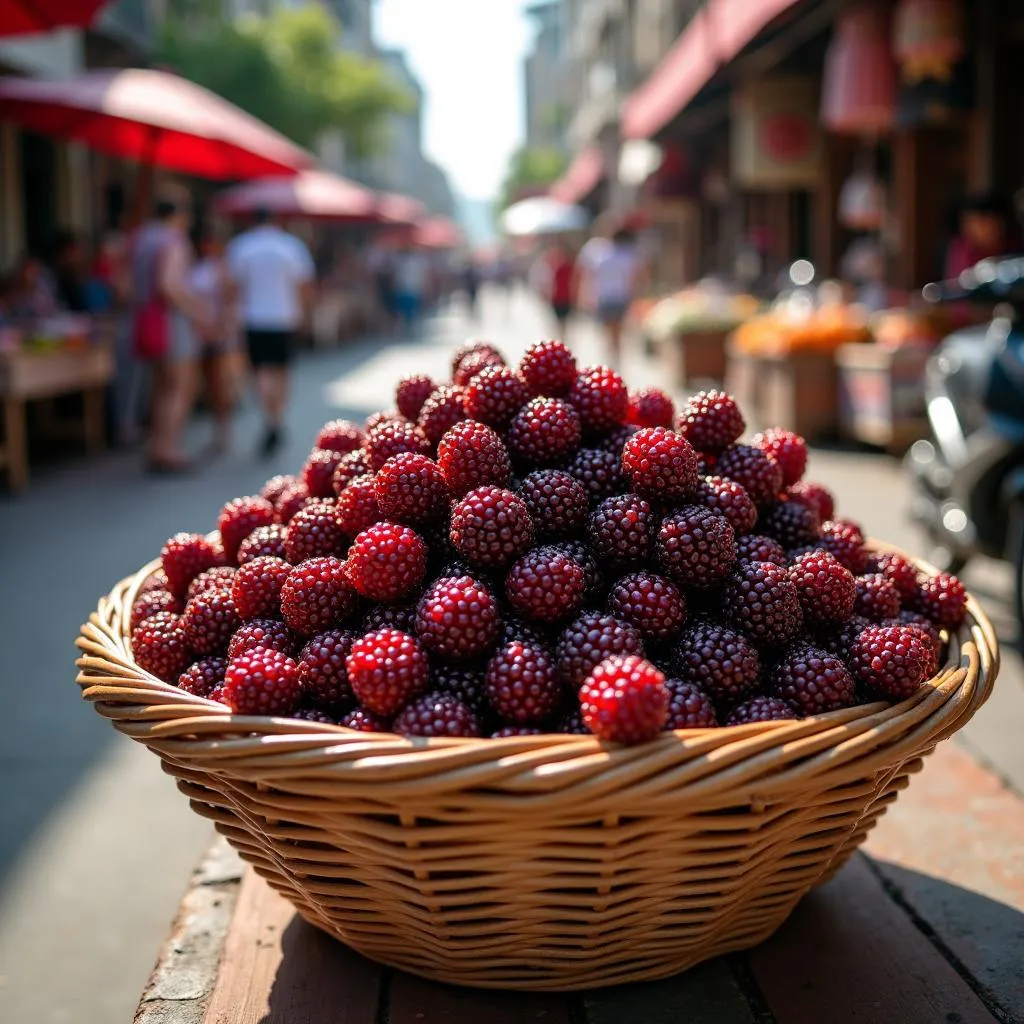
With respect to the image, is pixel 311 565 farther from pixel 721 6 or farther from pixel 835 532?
pixel 721 6

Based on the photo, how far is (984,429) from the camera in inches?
168

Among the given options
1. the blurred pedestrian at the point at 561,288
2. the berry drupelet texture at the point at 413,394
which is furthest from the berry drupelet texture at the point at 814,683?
the blurred pedestrian at the point at 561,288

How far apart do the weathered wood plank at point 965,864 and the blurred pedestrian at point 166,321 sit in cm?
695

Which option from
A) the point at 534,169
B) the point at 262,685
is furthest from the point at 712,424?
the point at 534,169

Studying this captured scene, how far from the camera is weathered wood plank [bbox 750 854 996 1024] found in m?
1.64

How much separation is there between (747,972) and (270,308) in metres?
8.15

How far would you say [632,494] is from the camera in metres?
1.82

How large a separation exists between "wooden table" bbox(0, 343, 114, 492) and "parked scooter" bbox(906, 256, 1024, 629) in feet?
19.0

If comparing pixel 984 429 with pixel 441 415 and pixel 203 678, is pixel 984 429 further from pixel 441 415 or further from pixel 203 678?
pixel 203 678

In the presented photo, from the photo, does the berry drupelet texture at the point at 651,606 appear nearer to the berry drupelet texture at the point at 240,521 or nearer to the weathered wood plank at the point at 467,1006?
the weathered wood plank at the point at 467,1006

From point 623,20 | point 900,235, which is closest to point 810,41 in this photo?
point 900,235

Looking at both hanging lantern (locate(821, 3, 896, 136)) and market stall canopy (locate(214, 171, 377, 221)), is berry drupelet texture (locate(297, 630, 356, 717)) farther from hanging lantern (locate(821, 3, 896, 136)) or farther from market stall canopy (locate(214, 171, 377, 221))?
market stall canopy (locate(214, 171, 377, 221))

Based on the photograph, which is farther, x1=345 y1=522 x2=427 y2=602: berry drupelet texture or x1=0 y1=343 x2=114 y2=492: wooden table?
x1=0 y1=343 x2=114 y2=492: wooden table

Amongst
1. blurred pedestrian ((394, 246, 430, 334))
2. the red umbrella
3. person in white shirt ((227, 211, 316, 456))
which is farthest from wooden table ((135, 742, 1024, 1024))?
blurred pedestrian ((394, 246, 430, 334))
